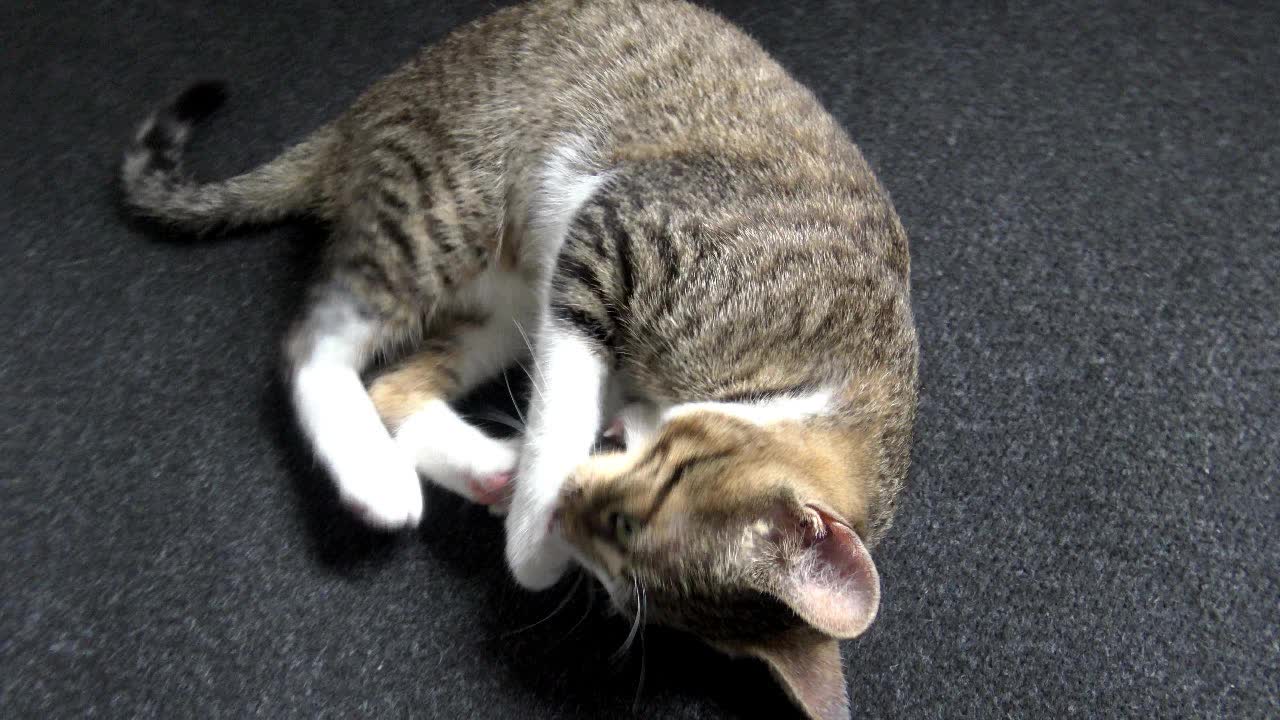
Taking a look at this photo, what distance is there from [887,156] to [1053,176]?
1.09 ft

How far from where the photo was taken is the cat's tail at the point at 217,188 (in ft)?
4.80

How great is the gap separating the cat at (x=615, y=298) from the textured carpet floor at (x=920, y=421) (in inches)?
4.6

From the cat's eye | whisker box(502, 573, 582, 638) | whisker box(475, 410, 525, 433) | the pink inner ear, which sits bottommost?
whisker box(502, 573, 582, 638)

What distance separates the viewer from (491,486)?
4.25ft

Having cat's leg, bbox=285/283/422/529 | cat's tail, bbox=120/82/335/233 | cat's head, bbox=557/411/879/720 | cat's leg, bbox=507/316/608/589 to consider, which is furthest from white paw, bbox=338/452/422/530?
cat's tail, bbox=120/82/335/233

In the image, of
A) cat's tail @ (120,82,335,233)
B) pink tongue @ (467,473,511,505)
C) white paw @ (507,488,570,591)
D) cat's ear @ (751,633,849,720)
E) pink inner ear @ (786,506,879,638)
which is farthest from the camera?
cat's tail @ (120,82,335,233)

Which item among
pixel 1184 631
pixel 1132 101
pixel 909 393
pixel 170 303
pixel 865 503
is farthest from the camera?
pixel 1132 101

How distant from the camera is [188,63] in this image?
1677 mm

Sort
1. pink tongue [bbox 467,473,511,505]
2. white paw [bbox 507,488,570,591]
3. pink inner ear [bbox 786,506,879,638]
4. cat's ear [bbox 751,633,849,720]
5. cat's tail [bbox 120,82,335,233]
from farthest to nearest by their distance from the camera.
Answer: cat's tail [bbox 120,82,335,233], pink tongue [bbox 467,473,511,505], white paw [bbox 507,488,570,591], cat's ear [bbox 751,633,849,720], pink inner ear [bbox 786,506,879,638]

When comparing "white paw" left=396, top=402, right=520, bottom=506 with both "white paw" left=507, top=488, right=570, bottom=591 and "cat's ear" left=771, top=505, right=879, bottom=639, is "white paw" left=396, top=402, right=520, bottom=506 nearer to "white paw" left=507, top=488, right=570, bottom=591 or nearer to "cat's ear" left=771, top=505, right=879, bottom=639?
"white paw" left=507, top=488, right=570, bottom=591

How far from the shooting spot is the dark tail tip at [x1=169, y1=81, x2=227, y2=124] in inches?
60.6

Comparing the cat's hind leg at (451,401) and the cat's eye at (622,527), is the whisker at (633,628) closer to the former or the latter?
the cat's eye at (622,527)

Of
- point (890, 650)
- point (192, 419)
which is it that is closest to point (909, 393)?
point (890, 650)

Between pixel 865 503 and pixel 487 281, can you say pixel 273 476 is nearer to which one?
pixel 487 281
